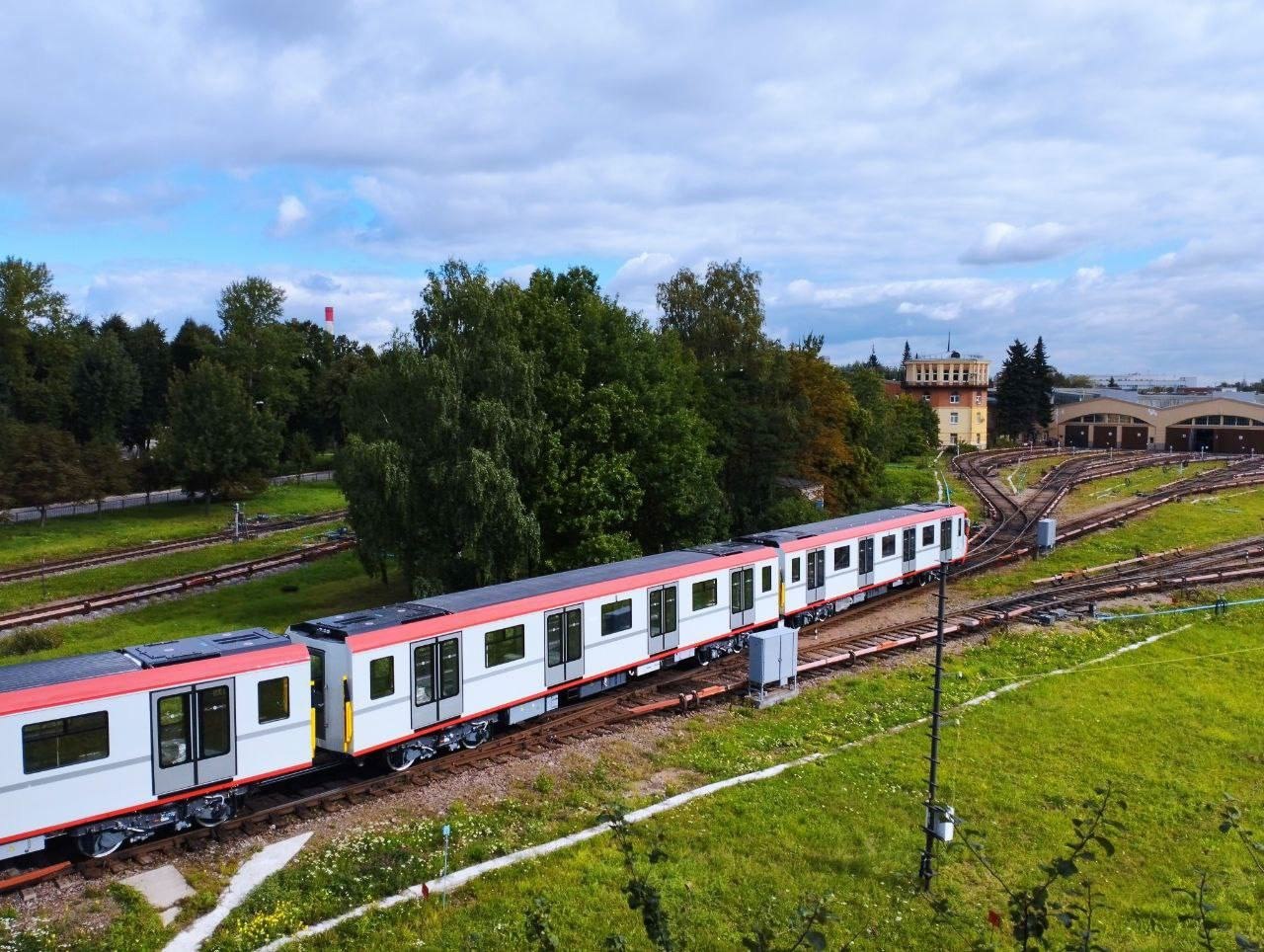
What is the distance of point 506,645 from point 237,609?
19.7m

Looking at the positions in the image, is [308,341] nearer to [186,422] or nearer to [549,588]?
[186,422]

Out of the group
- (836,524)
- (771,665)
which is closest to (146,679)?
(771,665)

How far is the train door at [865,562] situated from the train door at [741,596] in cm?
640

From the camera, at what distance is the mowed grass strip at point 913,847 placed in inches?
526

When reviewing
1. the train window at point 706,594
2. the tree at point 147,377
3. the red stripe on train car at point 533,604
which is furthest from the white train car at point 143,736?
the tree at point 147,377

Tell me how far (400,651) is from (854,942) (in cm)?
904

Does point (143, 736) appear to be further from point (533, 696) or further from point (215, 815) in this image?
point (533, 696)

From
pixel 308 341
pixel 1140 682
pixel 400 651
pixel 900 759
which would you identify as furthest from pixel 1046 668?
pixel 308 341

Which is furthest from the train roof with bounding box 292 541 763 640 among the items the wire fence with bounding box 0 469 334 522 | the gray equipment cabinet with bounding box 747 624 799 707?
the wire fence with bounding box 0 469 334 522

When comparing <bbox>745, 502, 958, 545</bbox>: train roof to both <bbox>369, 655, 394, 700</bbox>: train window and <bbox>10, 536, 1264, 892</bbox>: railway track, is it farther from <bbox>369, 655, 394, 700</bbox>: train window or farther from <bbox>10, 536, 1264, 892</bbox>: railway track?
<bbox>369, 655, 394, 700</bbox>: train window

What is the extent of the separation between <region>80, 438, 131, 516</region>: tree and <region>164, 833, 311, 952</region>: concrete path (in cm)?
4768

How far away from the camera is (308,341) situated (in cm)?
9919

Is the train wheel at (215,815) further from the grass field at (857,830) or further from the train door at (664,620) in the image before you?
the train door at (664,620)

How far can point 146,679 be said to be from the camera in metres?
14.4
